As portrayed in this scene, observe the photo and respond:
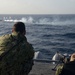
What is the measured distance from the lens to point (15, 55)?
4773 mm

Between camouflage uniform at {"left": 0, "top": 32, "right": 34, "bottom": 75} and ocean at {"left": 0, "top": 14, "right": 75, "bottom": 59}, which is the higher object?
camouflage uniform at {"left": 0, "top": 32, "right": 34, "bottom": 75}

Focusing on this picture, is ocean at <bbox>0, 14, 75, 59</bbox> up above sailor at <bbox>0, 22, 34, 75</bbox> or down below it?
below

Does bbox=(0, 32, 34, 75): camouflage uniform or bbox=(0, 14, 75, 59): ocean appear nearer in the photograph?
bbox=(0, 32, 34, 75): camouflage uniform

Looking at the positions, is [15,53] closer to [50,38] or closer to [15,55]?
[15,55]

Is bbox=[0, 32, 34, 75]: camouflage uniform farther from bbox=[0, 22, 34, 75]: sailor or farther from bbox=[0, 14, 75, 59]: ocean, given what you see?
bbox=[0, 14, 75, 59]: ocean

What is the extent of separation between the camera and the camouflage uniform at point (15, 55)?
4.64 m

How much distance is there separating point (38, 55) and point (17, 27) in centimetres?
589

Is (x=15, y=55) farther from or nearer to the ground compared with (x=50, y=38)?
farther from the ground

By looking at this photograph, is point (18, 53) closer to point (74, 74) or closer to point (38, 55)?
point (74, 74)

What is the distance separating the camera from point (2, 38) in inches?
190

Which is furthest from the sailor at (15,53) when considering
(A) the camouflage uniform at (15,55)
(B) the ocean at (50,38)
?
(B) the ocean at (50,38)

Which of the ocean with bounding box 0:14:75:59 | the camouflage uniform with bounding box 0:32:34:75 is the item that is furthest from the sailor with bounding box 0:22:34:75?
the ocean with bounding box 0:14:75:59

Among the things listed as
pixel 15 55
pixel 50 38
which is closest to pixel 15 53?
pixel 15 55

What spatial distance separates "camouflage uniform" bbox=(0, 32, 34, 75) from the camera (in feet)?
15.2
